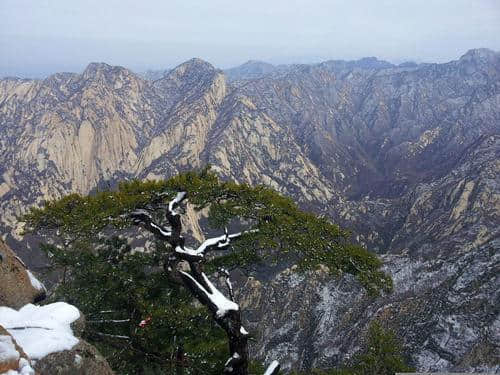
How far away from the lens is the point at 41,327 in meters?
12.3

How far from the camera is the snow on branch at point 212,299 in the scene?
1530 centimetres

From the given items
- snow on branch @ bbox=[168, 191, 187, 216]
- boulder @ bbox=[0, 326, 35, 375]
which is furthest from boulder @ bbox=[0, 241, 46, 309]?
snow on branch @ bbox=[168, 191, 187, 216]

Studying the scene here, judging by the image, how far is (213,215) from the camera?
17.2m

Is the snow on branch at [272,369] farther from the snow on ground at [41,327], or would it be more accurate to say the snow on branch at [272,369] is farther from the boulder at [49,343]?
the snow on ground at [41,327]

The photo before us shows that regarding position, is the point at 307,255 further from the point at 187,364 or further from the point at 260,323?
the point at 260,323

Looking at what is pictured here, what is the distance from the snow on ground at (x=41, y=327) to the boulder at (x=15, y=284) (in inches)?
19.6

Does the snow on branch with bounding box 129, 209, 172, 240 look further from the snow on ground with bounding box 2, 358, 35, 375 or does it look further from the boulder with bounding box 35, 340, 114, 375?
the snow on ground with bounding box 2, 358, 35, 375

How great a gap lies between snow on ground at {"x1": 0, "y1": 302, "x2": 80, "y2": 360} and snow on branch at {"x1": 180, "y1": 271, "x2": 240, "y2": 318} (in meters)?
4.22

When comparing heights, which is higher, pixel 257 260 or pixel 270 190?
pixel 270 190

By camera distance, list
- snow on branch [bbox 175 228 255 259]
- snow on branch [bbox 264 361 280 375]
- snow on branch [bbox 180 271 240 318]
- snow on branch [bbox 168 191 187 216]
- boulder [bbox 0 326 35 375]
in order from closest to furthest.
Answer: boulder [bbox 0 326 35 375], snow on branch [bbox 180 271 240 318], snow on branch [bbox 264 361 280 375], snow on branch [bbox 175 228 255 259], snow on branch [bbox 168 191 187 216]

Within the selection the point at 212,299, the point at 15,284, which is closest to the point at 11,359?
the point at 15,284

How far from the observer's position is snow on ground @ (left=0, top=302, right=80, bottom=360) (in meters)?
11.4

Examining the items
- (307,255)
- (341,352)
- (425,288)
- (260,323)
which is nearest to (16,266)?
(307,255)

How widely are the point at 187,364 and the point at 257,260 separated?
558 centimetres
